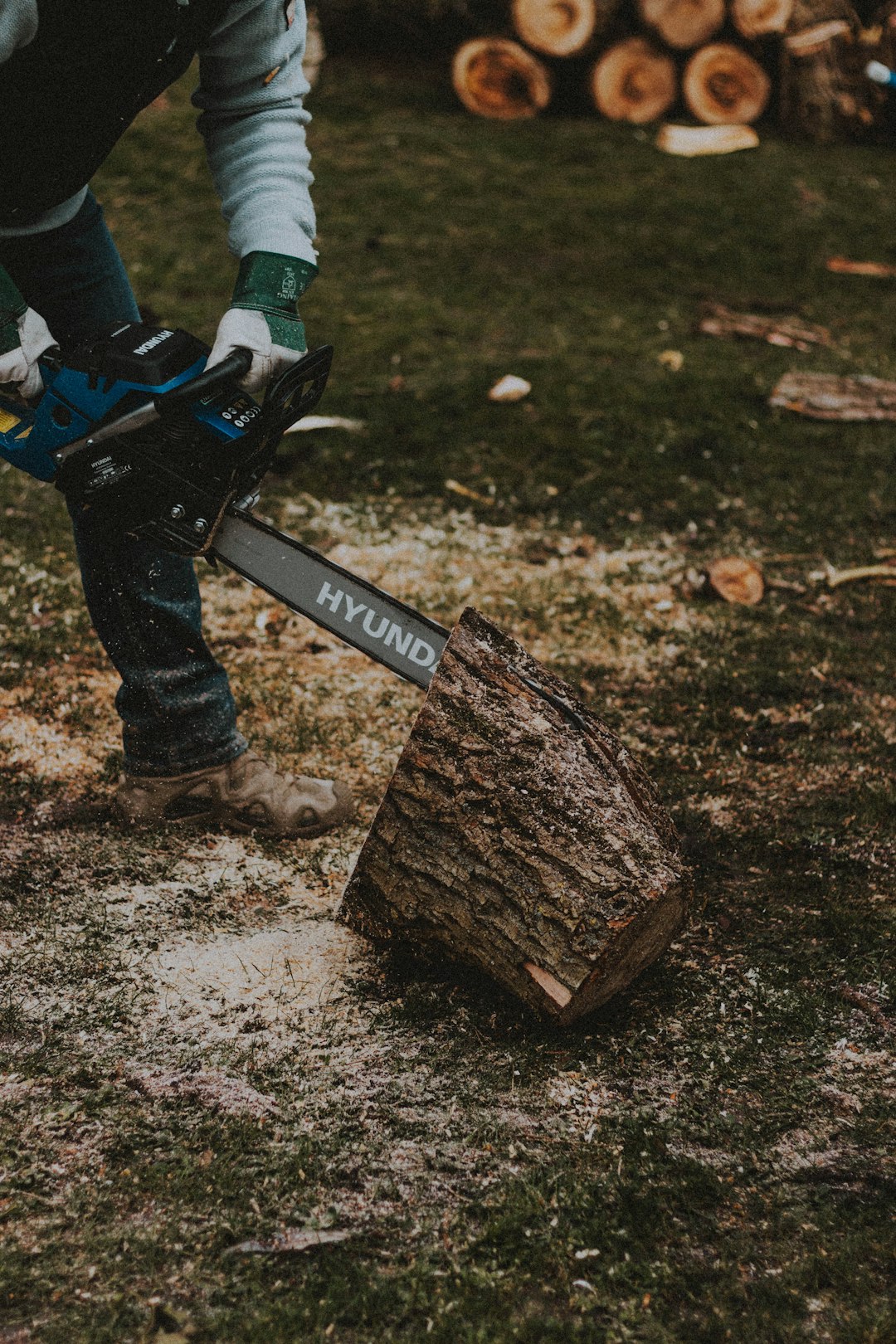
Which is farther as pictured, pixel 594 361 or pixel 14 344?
pixel 594 361

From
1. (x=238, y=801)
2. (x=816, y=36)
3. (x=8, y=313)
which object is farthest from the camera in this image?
(x=816, y=36)

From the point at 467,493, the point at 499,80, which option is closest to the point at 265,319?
the point at 467,493

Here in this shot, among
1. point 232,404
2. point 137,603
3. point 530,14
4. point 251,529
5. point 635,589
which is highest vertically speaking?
point 530,14

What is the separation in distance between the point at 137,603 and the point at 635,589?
1692mm

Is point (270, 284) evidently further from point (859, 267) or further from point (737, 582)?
point (859, 267)

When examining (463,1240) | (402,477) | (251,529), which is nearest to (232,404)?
(251,529)

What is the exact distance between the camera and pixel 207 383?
1.76 m

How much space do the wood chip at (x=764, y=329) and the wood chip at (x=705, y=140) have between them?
2663 mm

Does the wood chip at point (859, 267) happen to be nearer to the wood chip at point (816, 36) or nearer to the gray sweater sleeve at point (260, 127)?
the wood chip at point (816, 36)

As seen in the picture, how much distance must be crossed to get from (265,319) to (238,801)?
0.95 metres

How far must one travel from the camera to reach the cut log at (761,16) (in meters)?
7.26

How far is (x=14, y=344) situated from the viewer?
5.82ft

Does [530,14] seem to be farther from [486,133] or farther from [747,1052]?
[747,1052]

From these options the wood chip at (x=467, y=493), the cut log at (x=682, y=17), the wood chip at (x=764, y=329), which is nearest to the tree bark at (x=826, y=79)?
the cut log at (x=682, y=17)
